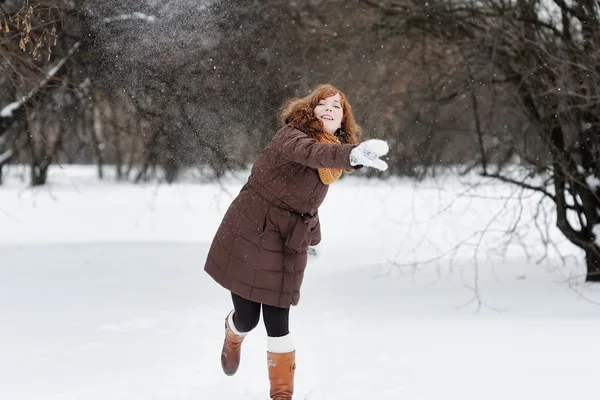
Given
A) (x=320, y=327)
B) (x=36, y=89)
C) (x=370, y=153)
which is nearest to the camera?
(x=370, y=153)

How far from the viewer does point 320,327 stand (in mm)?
5180

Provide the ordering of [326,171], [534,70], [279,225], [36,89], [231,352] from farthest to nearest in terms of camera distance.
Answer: [534,70]
[36,89]
[231,352]
[279,225]
[326,171]

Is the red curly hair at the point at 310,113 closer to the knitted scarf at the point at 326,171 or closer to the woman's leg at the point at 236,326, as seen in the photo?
the knitted scarf at the point at 326,171

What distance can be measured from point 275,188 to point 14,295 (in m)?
3.64

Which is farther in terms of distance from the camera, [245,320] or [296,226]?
[245,320]

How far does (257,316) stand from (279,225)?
0.49m

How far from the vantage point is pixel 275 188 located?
10.3 feet

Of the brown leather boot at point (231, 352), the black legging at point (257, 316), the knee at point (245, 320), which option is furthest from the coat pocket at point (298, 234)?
the brown leather boot at point (231, 352)

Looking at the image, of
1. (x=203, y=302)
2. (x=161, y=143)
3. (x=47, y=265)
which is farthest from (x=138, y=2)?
(x=47, y=265)

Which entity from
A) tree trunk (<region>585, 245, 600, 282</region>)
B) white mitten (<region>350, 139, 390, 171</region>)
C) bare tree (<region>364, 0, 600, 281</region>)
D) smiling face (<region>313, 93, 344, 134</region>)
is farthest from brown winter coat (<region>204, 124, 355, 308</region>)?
tree trunk (<region>585, 245, 600, 282</region>)

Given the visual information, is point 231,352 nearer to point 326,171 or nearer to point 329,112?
point 326,171

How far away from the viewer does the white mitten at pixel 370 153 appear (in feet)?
8.67

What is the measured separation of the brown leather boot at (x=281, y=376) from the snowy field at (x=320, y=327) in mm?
280

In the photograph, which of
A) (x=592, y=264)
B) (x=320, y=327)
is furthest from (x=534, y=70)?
(x=320, y=327)
